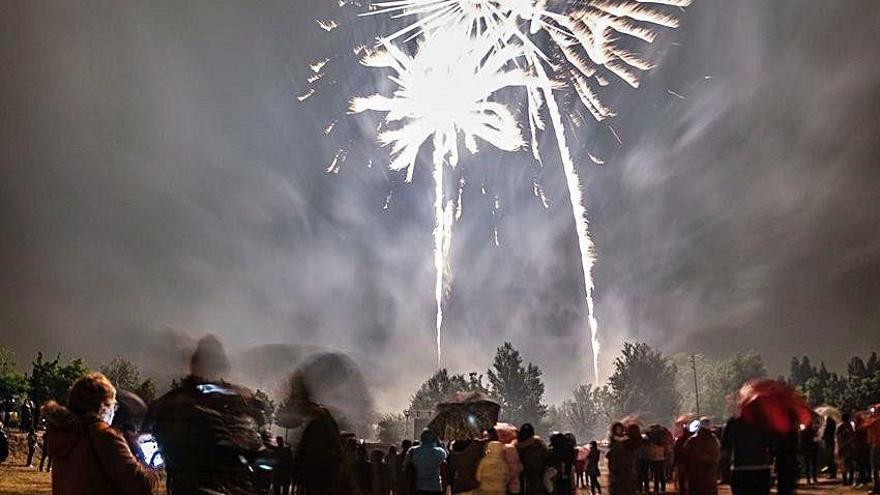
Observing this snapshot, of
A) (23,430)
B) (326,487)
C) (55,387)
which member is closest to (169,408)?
(326,487)

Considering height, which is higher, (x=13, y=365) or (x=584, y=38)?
(x=584, y=38)

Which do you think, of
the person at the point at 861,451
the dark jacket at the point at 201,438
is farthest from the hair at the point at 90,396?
the person at the point at 861,451

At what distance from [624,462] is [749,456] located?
3.21 m

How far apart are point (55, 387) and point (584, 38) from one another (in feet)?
121

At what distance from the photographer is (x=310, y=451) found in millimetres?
5727

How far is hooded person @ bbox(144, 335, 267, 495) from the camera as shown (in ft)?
15.0

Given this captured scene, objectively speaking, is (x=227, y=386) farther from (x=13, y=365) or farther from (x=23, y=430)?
(x=13, y=365)

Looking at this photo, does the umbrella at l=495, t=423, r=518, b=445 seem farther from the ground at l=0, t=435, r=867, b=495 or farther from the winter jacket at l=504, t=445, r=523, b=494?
the ground at l=0, t=435, r=867, b=495

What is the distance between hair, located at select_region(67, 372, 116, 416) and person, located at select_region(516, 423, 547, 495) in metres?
5.36

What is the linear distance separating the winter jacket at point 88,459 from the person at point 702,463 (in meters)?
6.54

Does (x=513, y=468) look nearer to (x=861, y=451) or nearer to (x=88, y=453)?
(x=88, y=453)

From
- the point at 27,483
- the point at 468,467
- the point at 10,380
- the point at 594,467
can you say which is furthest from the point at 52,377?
the point at 468,467

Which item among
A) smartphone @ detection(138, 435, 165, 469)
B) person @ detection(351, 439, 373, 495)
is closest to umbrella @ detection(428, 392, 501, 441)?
person @ detection(351, 439, 373, 495)

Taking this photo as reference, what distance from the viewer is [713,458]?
334 inches
